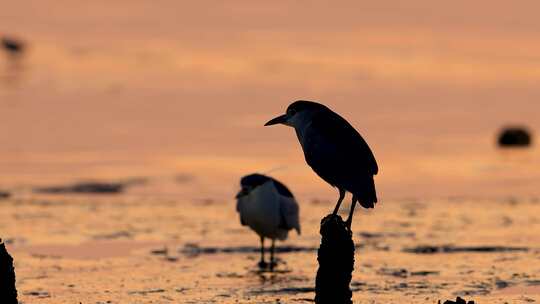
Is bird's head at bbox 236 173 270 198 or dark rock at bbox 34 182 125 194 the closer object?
bird's head at bbox 236 173 270 198

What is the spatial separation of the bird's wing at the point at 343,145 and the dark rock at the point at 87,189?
13.3 m

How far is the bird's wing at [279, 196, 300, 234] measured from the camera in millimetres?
21484

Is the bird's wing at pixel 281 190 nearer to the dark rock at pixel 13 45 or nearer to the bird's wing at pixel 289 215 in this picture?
the bird's wing at pixel 289 215

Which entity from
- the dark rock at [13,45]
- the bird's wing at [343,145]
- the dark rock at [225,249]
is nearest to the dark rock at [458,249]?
the dark rock at [225,249]

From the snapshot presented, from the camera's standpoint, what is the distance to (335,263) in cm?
1452

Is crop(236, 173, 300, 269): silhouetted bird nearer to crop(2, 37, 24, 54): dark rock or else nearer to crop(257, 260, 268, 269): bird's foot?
crop(257, 260, 268, 269): bird's foot

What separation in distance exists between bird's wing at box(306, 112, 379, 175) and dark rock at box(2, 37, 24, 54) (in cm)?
5491

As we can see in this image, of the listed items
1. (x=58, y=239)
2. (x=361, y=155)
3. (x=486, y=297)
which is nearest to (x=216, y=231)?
(x=58, y=239)

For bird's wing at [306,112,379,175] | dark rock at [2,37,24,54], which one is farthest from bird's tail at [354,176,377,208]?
dark rock at [2,37,24,54]

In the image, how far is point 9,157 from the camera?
34.8m

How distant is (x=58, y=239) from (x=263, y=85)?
3237 centimetres

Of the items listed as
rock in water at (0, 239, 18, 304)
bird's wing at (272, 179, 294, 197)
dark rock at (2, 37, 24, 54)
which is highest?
dark rock at (2, 37, 24, 54)

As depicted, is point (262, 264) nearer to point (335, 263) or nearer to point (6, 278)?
point (335, 263)

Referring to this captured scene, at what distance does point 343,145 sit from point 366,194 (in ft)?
1.79
